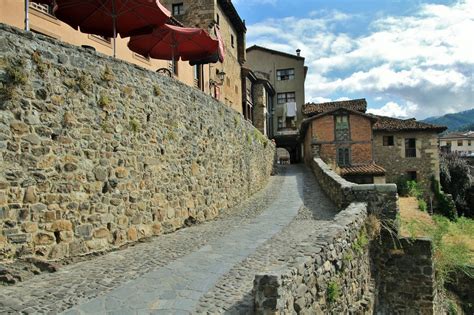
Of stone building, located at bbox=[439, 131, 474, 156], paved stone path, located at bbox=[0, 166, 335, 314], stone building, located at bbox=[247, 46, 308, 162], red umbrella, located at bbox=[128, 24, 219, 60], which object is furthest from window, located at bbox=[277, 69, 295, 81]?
stone building, located at bbox=[439, 131, 474, 156]

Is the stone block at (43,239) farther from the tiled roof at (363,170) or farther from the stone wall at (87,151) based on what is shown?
the tiled roof at (363,170)

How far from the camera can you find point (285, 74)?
4328cm

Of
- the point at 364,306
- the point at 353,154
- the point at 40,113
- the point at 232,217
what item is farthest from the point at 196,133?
the point at 353,154

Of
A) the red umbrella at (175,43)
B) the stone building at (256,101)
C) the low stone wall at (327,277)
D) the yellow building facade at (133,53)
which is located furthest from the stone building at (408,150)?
the low stone wall at (327,277)

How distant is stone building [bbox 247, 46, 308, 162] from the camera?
42.4 metres

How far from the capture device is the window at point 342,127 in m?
26.9

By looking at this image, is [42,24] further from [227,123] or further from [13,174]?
[13,174]

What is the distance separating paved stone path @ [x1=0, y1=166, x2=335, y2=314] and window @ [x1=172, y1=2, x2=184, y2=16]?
20.1 metres

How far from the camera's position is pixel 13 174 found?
583 cm

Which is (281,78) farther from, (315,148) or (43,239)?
(43,239)

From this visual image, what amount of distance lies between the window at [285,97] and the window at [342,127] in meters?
16.0

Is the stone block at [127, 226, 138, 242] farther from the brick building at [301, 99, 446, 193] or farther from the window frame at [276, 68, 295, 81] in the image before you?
the window frame at [276, 68, 295, 81]

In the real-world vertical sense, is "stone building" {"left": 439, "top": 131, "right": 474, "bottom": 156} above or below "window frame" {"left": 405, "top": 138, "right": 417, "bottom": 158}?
above

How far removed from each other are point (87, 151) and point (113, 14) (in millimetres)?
4600
